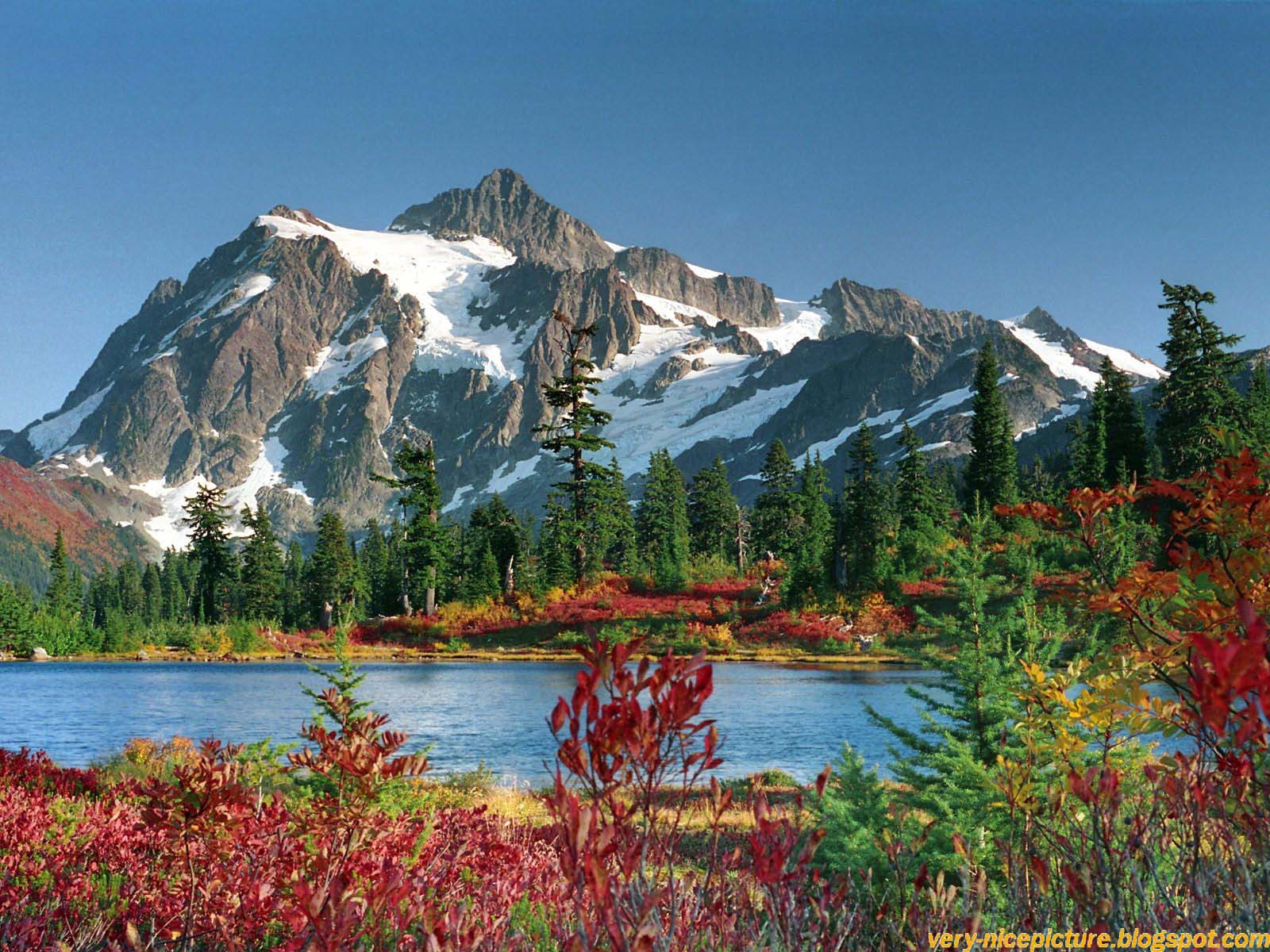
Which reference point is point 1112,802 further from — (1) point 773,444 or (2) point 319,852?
(1) point 773,444

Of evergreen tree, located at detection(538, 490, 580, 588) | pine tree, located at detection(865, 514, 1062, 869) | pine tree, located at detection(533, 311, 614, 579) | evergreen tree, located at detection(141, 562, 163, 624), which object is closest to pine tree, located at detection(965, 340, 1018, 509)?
evergreen tree, located at detection(538, 490, 580, 588)

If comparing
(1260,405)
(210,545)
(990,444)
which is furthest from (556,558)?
(1260,405)

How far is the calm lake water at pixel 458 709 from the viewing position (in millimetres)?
16719

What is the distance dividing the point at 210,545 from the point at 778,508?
39248 mm

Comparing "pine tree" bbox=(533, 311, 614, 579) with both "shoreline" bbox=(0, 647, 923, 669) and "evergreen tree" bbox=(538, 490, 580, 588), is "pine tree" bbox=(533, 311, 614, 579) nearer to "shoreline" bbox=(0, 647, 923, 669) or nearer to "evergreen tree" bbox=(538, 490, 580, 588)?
"evergreen tree" bbox=(538, 490, 580, 588)

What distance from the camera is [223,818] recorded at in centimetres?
406

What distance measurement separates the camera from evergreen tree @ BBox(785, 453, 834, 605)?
140 feet

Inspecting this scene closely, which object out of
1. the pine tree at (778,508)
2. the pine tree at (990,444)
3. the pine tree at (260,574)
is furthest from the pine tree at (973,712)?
the pine tree at (260,574)

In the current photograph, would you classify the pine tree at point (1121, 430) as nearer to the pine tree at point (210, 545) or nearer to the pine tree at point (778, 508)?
the pine tree at point (778, 508)

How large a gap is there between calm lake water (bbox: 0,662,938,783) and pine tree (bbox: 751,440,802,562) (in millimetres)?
25759

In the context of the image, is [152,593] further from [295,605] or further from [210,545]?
[210,545]

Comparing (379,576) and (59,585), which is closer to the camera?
(59,585)

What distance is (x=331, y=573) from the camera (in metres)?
61.4

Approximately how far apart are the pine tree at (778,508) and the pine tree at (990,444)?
11847mm
